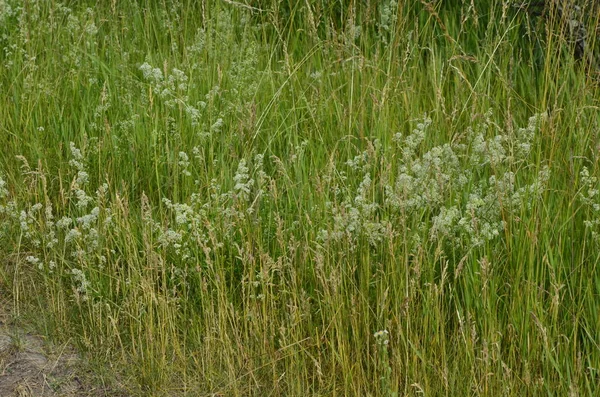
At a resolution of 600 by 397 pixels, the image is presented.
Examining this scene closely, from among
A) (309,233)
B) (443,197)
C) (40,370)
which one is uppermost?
(443,197)

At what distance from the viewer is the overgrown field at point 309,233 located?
2.94 metres

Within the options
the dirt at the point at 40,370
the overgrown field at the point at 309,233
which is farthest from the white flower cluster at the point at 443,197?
the dirt at the point at 40,370

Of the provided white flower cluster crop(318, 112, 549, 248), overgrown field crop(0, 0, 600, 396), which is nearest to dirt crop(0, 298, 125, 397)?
overgrown field crop(0, 0, 600, 396)

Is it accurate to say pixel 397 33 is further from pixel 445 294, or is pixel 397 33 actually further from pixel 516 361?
pixel 516 361

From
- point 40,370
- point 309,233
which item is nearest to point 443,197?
point 309,233

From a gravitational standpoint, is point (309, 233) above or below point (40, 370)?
above

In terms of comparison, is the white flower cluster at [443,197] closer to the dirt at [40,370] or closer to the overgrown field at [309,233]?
the overgrown field at [309,233]

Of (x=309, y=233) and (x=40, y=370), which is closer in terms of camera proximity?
(x=40, y=370)

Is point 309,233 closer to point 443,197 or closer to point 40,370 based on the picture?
point 443,197

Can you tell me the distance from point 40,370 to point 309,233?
1.01m

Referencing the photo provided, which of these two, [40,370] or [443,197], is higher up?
[443,197]

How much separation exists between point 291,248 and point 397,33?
5.53 ft

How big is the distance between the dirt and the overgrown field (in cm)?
6

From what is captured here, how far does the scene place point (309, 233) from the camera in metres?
3.32
